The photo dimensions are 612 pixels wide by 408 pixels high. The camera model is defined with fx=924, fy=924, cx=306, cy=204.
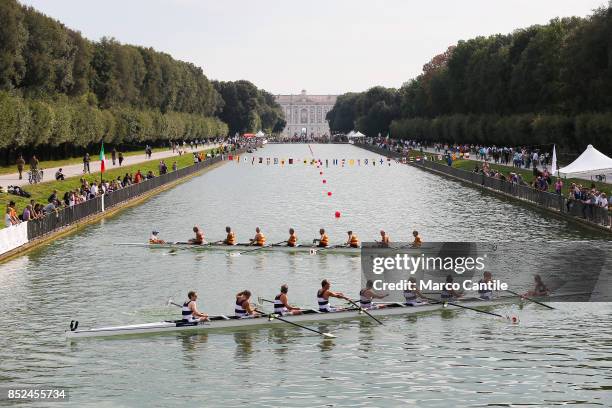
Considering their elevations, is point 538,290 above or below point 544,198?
below

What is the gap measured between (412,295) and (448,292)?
1391mm

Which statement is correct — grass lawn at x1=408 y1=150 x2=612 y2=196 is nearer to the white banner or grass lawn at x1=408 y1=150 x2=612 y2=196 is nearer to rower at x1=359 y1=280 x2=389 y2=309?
rower at x1=359 y1=280 x2=389 y2=309

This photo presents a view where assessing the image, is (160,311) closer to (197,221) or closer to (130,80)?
(197,221)

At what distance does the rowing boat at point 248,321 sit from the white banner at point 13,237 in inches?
556

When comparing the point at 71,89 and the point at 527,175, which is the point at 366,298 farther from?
the point at 71,89

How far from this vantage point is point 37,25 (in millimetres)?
93812

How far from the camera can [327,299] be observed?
2939 cm

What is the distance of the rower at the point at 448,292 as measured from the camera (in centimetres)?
3090

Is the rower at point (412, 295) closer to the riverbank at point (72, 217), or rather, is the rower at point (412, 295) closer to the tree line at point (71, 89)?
the riverbank at point (72, 217)

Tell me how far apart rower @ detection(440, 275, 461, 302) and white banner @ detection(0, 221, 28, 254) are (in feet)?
63.7

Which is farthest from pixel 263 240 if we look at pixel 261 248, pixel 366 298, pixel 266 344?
pixel 266 344

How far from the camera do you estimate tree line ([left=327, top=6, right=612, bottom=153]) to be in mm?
92188

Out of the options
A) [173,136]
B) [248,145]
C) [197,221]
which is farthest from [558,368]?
[248,145]

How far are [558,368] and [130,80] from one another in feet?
380
